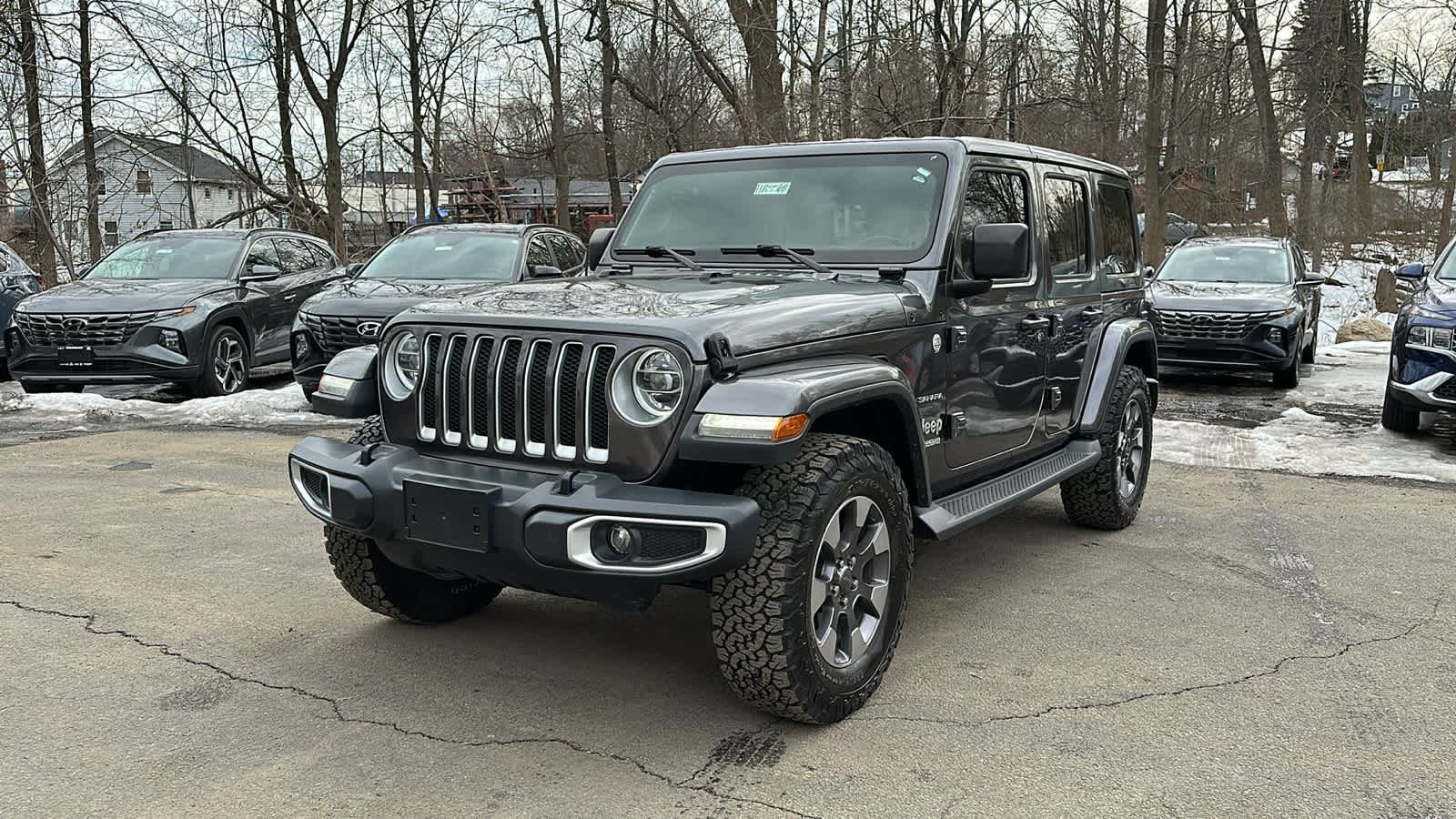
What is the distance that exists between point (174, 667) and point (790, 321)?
243 centimetres

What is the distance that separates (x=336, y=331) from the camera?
1006cm

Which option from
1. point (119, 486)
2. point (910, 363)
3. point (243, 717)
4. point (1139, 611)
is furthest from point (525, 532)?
point (119, 486)

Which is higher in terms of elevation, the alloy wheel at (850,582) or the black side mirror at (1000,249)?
the black side mirror at (1000,249)

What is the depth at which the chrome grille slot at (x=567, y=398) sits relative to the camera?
3.40 meters

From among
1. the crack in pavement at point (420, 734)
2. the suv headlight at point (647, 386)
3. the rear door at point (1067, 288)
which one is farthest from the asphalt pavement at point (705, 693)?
the suv headlight at point (647, 386)

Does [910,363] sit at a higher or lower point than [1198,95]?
lower

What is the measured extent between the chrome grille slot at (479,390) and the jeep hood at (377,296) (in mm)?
6374

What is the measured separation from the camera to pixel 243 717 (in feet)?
11.9

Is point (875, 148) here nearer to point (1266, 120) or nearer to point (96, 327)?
point (96, 327)

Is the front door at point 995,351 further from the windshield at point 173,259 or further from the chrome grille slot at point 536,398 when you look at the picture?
the windshield at point 173,259

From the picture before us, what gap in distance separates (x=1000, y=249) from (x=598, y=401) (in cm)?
168

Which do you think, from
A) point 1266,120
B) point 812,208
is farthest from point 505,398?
point 1266,120

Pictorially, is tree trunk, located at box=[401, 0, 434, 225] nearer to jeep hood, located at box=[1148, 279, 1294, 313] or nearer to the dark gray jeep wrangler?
jeep hood, located at box=[1148, 279, 1294, 313]

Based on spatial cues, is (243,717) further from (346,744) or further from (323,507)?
(323,507)
